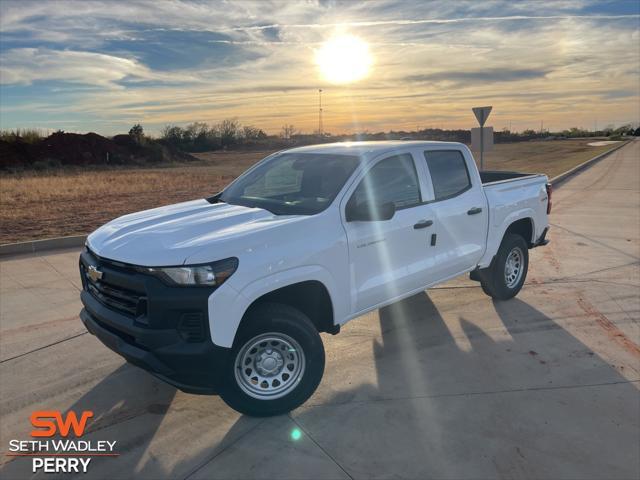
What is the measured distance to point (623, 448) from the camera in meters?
3.30

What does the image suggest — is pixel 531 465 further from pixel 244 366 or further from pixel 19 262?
pixel 19 262

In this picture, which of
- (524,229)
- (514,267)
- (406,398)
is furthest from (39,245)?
(524,229)

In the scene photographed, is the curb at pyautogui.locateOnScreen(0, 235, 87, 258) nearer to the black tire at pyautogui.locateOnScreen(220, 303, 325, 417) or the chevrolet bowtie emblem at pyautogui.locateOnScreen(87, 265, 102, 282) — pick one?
the chevrolet bowtie emblem at pyautogui.locateOnScreen(87, 265, 102, 282)

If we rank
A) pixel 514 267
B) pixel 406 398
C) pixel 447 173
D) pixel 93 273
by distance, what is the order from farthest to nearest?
pixel 514 267 → pixel 447 173 → pixel 406 398 → pixel 93 273

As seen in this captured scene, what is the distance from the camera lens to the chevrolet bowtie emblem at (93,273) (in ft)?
12.0

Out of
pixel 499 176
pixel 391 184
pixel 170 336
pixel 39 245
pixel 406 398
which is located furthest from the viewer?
pixel 39 245

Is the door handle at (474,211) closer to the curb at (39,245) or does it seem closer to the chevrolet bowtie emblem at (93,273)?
the chevrolet bowtie emblem at (93,273)

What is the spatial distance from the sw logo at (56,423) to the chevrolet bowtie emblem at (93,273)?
100cm

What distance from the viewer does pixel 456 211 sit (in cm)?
509

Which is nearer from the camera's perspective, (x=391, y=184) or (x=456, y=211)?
(x=391, y=184)

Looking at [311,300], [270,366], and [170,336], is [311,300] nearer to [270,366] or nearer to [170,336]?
[270,366]

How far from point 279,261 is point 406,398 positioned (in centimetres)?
148

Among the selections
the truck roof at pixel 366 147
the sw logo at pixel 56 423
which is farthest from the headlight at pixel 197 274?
the truck roof at pixel 366 147

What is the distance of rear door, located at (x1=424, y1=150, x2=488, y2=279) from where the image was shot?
16.2 ft
